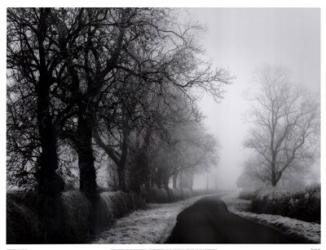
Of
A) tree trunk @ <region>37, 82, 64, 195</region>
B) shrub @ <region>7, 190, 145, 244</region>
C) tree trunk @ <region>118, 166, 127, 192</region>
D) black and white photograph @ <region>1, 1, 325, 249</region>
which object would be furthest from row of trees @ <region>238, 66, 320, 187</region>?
tree trunk @ <region>37, 82, 64, 195</region>

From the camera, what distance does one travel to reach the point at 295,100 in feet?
110

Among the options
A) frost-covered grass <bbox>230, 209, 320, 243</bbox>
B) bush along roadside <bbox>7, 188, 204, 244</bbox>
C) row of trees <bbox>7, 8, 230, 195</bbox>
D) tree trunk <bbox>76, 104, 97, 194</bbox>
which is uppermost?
row of trees <bbox>7, 8, 230, 195</bbox>

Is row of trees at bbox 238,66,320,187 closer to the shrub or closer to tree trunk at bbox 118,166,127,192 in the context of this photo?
tree trunk at bbox 118,166,127,192

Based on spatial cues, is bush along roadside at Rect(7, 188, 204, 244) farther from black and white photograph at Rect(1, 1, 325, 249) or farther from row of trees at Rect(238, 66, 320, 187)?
row of trees at Rect(238, 66, 320, 187)

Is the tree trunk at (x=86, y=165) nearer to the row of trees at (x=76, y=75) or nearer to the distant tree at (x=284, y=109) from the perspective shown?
the row of trees at (x=76, y=75)

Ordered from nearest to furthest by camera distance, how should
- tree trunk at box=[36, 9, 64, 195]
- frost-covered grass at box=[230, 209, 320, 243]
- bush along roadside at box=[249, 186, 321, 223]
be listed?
1. frost-covered grass at box=[230, 209, 320, 243]
2. tree trunk at box=[36, 9, 64, 195]
3. bush along roadside at box=[249, 186, 321, 223]

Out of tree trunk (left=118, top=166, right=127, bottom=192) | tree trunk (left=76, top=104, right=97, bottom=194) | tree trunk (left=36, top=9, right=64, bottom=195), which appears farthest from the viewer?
tree trunk (left=118, top=166, right=127, bottom=192)

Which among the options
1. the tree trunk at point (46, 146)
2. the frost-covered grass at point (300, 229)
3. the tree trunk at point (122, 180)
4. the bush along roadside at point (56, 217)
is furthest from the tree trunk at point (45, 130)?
the tree trunk at point (122, 180)

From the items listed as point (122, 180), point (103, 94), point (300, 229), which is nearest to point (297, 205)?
point (300, 229)

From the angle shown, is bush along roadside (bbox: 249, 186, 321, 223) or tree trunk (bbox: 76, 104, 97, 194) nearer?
tree trunk (bbox: 76, 104, 97, 194)

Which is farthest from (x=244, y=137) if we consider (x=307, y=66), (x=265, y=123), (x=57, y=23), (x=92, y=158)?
(x=57, y=23)

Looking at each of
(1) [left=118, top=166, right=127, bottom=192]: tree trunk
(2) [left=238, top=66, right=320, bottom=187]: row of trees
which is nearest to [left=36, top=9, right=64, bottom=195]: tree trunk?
(1) [left=118, top=166, right=127, bottom=192]: tree trunk

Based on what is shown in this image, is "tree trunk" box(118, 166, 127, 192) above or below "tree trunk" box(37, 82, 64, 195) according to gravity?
below

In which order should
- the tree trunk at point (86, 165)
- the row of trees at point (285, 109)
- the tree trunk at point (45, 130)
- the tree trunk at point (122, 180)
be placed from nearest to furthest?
the tree trunk at point (45, 130)
the tree trunk at point (86, 165)
the tree trunk at point (122, 180)
the row of trees at point (285, 109)
